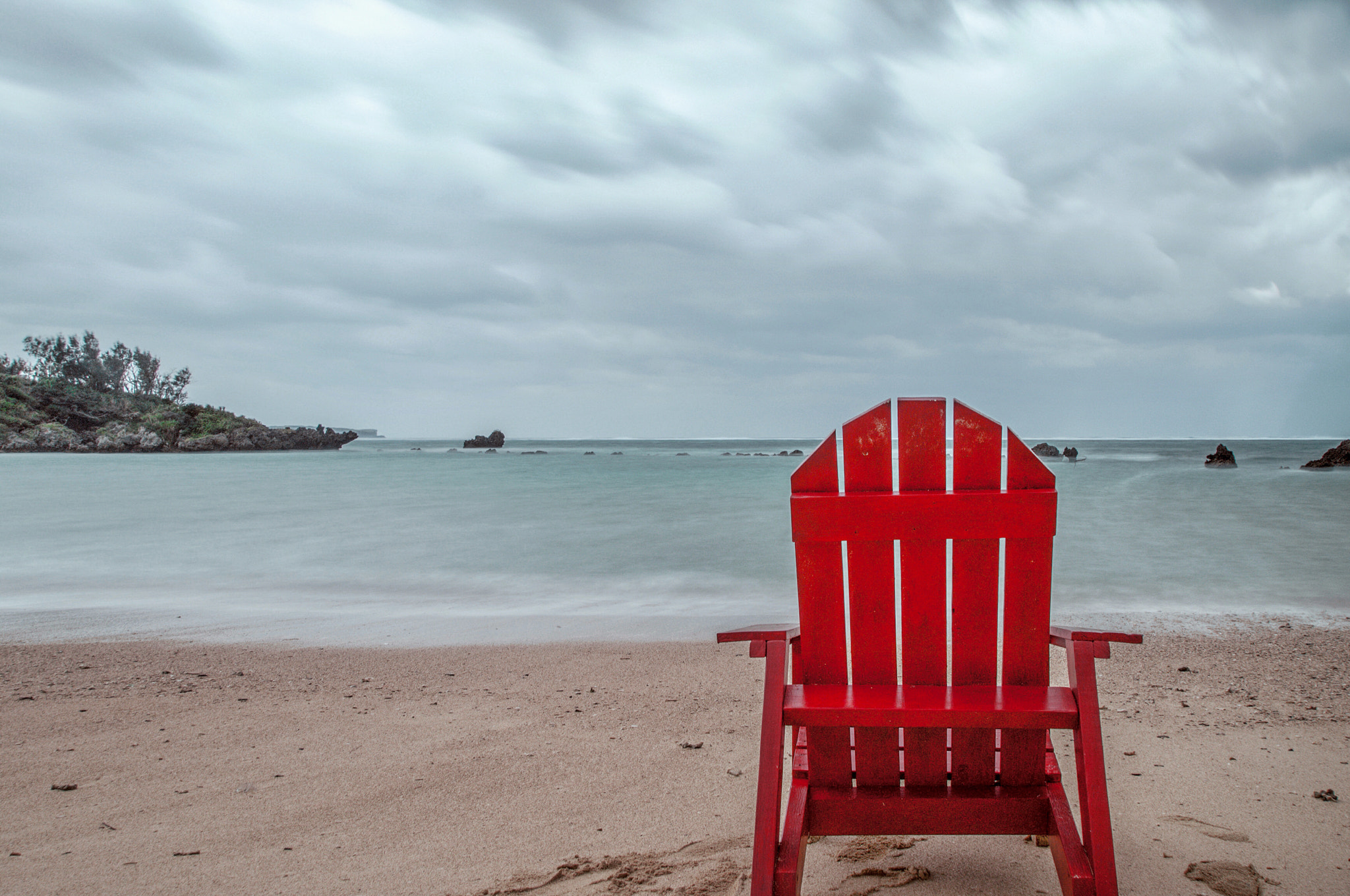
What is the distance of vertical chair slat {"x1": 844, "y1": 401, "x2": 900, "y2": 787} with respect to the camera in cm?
212

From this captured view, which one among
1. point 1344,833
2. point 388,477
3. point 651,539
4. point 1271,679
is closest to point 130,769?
point 1344,833

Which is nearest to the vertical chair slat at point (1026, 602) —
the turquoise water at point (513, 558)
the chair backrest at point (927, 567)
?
the chair backrest at point (927, 567)

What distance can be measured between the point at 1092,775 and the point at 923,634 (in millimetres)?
521

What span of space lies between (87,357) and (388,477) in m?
60.0

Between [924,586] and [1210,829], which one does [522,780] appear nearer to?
[924,586]

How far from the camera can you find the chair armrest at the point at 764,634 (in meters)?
2.02

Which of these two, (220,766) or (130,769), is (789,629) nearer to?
(220,766)

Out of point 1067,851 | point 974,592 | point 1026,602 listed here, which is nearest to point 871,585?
point 974,592

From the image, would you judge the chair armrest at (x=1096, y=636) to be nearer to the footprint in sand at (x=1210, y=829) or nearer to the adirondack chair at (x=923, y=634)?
the adirondack chair at (x=923, y=634)

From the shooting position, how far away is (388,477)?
31344 millimetres

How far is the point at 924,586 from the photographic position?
216 cm

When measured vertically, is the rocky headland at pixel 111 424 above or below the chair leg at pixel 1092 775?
above

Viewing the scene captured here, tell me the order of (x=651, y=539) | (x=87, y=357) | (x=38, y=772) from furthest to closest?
(x=87, y=357), (x=651, y=539), (x=38, y=772)

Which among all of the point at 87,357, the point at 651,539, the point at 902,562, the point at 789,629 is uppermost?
the point at 87,357
